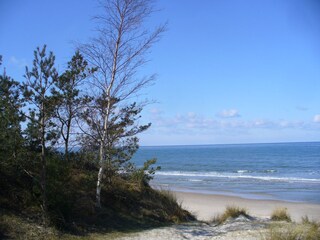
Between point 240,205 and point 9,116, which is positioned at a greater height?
point 9,116

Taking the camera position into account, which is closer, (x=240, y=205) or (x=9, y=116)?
(x=9, y=116)

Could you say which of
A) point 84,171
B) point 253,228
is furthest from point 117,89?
point 253,228

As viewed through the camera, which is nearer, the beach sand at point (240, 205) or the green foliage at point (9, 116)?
the green foliage at point (9, 116)

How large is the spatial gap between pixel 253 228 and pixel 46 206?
17.3 ft

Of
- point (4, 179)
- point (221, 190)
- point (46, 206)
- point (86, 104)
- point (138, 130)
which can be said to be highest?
point (86, 104)

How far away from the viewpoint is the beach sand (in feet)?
58.9

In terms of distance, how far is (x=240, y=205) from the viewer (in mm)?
20625

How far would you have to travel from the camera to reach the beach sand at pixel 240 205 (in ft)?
58.9

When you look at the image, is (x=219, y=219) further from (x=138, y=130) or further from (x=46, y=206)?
(x=46, y=206)

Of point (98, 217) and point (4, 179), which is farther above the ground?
point (4, 179)

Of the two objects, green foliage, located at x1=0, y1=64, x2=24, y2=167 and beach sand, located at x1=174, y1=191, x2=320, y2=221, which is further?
beach sand, located at x1=174, y1=191, x2=320, y2=221

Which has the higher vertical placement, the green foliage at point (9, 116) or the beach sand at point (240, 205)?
the green foliage at point (9, 116)

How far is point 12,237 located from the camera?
7.27 metres

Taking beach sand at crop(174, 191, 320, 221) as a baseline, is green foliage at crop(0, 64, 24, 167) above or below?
above
